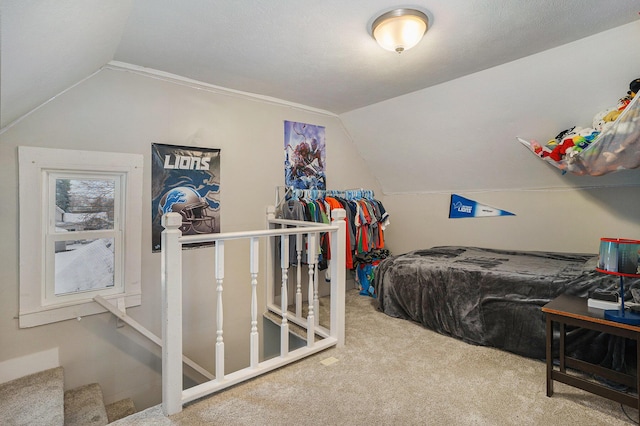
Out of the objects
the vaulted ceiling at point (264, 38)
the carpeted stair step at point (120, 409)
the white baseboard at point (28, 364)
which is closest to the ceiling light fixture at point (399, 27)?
the vaulted ceiling at point (264, 38)

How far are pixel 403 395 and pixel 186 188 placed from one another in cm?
231

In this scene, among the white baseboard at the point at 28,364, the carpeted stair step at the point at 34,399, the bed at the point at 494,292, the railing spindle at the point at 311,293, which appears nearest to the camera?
the carpeted stair step at the point at 34,399

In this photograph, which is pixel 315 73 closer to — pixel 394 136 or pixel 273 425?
pixel 394 136

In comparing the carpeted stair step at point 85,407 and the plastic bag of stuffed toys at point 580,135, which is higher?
the plastic bag of stuffed toys at point 580,135

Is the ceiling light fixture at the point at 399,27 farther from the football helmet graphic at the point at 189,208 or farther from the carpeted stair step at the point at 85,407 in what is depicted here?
the carpeted stair step at the point at 85,407

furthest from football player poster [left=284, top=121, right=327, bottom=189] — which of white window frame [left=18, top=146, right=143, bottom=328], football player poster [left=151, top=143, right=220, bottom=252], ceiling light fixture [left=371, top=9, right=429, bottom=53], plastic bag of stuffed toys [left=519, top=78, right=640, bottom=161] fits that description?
plastic bag of stuffed toys [left=519, top=78, right=640, bottom=161]

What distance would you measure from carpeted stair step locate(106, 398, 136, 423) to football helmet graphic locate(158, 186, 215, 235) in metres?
1.39

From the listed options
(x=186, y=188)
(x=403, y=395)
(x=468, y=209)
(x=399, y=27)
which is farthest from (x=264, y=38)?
(x=468, y=209)

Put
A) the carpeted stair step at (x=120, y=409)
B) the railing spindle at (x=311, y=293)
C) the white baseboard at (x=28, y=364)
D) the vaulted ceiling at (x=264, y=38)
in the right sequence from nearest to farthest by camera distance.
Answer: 1. the vaulted ceiling at (x=264, y=38)
2. the white baseboard at (x=28, y=364)
3. the railing spindle at (x=311, y=293)
4. the carpeted stair step at (x=120, y=409)

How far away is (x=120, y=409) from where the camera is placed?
248 cm

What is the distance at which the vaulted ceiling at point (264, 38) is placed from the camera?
1564 mm

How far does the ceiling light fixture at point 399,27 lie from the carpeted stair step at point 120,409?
10.6 ft

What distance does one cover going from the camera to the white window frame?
2.21 metres

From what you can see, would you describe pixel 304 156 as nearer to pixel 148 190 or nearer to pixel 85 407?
pixel 148 190
